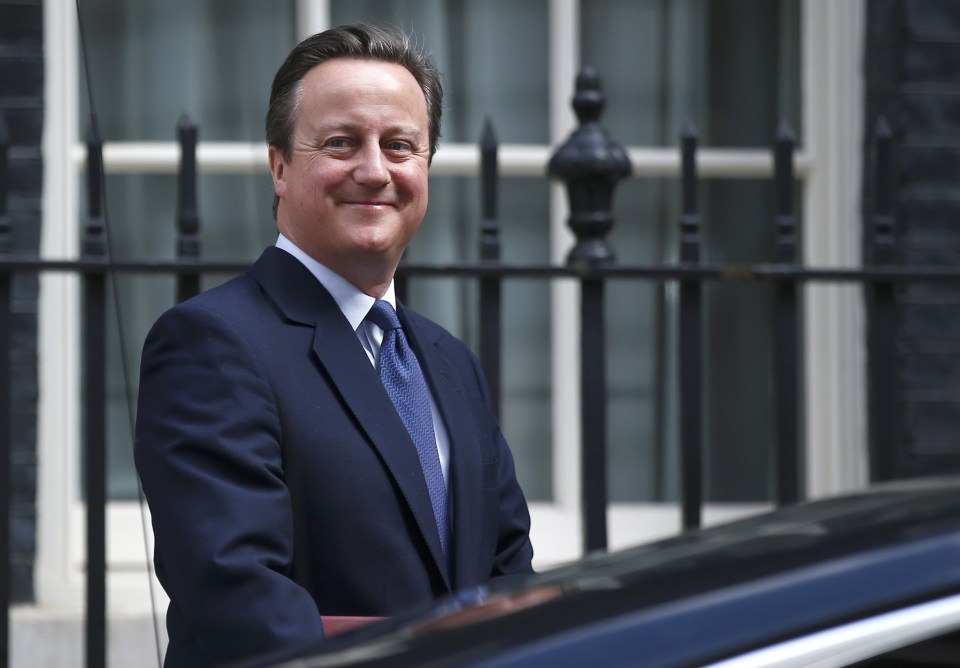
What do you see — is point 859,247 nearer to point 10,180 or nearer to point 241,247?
point 241,247

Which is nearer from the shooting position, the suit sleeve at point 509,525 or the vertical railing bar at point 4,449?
the suit sleeve at point 509,525

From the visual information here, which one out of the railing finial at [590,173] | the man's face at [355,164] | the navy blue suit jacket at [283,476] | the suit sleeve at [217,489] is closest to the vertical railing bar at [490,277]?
the railing finial at [590,173]

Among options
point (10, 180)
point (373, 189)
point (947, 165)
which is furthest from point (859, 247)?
point (373, 189)

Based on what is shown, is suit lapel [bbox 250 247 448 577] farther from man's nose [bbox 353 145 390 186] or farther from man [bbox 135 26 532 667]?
man's nose [bbox 353 145 390 186]

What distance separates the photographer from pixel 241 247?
489 centimetres

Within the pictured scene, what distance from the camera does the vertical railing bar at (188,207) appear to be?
11.4 ft

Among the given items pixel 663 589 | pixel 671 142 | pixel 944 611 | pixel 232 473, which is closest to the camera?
pixel 944 611

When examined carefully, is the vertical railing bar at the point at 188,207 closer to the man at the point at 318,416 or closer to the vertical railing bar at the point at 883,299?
the man at the point at 318,416

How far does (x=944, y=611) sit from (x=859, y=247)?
383 centimetres

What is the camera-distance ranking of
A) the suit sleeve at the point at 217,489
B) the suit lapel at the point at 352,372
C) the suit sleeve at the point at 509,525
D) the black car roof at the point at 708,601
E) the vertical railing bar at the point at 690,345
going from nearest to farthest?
the black car roof at the point at 708,601
the suit sleeve at the point at 217,489
the suit lapel at the point at 352,372
the suit sleeve at the point at 509,525
the vertical railing bar at the point at 690,345

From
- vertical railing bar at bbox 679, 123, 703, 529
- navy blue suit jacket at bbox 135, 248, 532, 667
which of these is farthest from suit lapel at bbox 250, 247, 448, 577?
vertical railing bar at bbox 679, 123, 703, 529

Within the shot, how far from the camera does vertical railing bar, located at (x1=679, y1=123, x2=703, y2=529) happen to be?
3729 mm

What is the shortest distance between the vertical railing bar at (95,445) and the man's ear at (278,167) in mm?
1246

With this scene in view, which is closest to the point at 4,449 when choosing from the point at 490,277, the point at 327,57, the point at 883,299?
the point at 490,277
